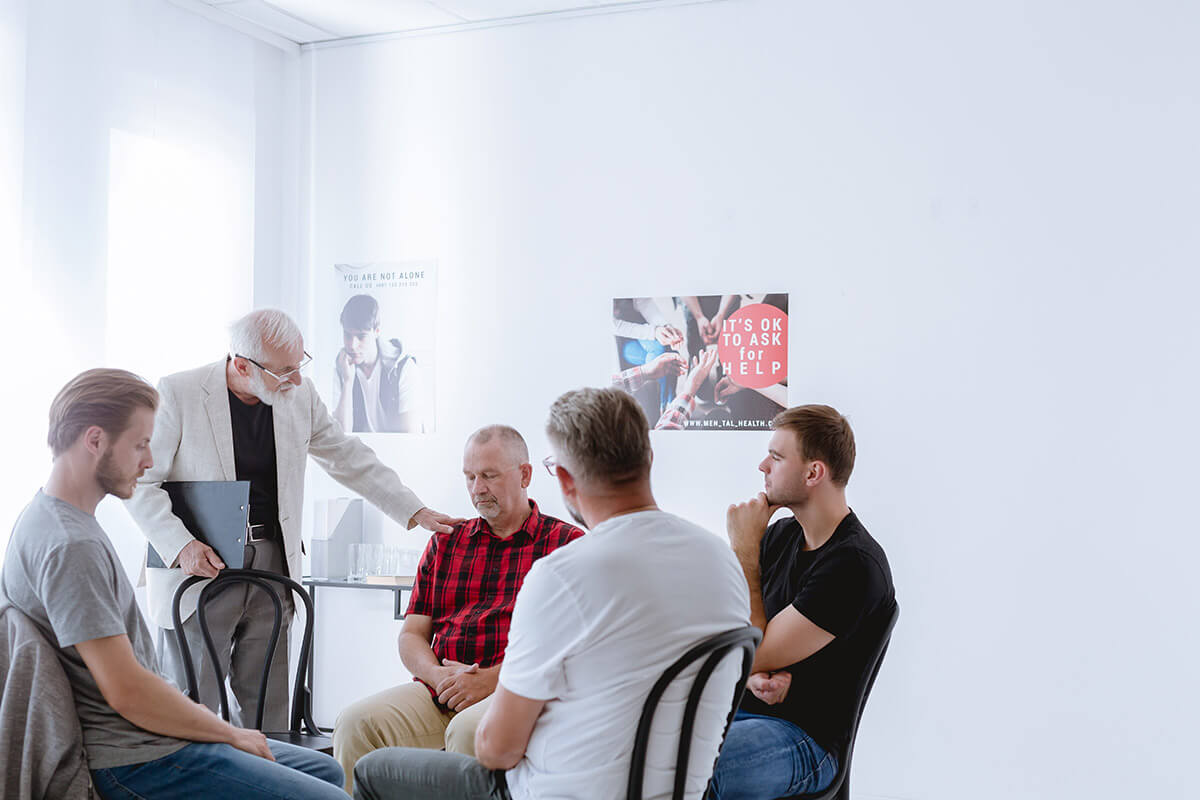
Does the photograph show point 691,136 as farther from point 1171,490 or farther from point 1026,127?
point 1171,490

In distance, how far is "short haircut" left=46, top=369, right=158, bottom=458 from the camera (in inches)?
78.4

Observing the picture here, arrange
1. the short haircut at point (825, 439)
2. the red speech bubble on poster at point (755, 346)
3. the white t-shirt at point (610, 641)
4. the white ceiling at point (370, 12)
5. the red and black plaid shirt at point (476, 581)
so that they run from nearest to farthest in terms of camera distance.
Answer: the white t-shirt at point (610, 641) → the short haircut at point (825, 439) → the red and black plaid shirt at point (476, 581) → the red speech bubble on poster at point (755, 346) → the white ceiling at point (370, 12)

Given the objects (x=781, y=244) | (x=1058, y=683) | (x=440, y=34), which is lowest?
(x=1058, y=683)

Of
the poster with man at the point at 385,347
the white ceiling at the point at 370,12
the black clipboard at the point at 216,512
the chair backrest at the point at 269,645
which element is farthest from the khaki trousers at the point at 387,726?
the white ceiling at the point at 370,12

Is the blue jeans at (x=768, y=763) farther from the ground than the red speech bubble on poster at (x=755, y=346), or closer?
closer

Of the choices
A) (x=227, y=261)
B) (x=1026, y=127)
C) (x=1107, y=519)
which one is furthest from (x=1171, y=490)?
(x=227, y=261)

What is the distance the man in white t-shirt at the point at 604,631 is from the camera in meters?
1.69

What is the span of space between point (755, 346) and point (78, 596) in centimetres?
246

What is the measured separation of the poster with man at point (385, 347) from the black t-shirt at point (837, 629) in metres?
2.31

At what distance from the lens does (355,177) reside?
14.6 feet

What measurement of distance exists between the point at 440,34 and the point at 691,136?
1.11m

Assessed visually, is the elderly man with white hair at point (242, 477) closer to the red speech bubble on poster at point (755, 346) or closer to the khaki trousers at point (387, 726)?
the khaki trousers at point (387, 726)

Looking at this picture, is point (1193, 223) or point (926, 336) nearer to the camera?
point (1193, 223)

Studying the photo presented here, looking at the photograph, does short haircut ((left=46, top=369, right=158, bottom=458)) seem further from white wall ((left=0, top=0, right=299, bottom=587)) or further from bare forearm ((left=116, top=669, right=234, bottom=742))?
white wall ((left=0, top=0, right=299, bottom=587))
